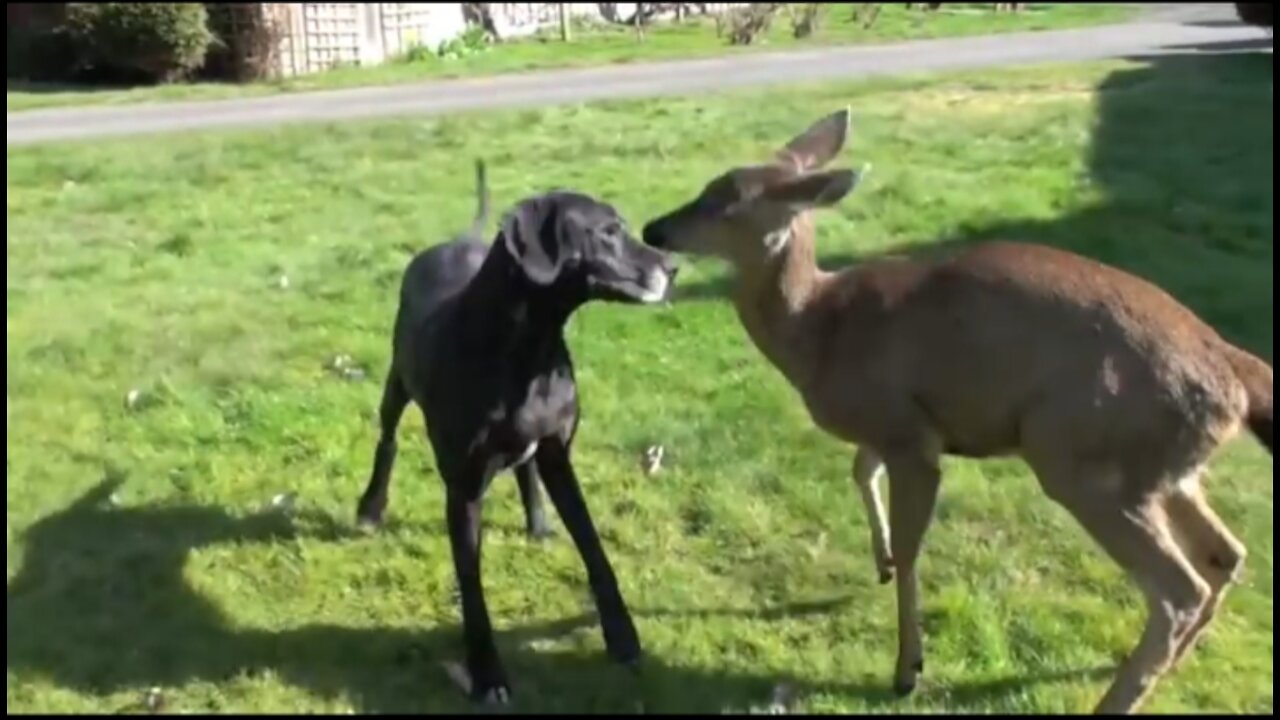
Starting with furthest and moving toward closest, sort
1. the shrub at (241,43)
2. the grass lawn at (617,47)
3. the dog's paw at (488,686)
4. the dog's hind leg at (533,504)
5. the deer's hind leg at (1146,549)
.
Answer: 1. the shrub at (241,43)
2. the grass lawn at (617,47)
3. the dog's hind leg at (533,504)
4. the dog's paw at (488,686)
5. the deer's hind leg at (1146,549)

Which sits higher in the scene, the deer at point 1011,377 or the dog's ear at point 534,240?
the dog's ear at point 534,240

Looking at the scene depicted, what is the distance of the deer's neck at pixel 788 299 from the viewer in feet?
17.9

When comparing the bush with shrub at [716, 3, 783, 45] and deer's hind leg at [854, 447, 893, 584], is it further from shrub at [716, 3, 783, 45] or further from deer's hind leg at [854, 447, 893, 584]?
deer's hind leg at [854, 447, 893, 584]

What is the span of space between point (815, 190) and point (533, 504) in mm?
2005

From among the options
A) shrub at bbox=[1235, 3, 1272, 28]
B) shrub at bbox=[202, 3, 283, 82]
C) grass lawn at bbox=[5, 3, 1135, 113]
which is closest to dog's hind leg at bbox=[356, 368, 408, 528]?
grass lawn at bbox=[5, 3, 1135, 113]

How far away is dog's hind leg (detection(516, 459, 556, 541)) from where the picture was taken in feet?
21.8

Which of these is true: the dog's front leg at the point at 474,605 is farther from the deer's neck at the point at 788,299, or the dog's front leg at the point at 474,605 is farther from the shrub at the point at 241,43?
the shrub at the point at 241,43

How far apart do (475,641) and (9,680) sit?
151cm

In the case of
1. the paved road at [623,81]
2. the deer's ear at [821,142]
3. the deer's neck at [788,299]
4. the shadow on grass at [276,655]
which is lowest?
the shadow on grass at [276,655]

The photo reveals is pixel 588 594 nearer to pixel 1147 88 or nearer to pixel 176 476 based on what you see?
pixel 176 476

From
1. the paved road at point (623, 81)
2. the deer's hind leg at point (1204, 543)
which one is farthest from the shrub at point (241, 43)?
the deer's hind leg at point (1204, 543)

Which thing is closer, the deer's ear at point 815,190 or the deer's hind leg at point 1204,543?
the deer's hind leg at point 1204,543

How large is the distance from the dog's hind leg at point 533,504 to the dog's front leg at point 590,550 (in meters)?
0.76

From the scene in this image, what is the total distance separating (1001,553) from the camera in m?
6.37
